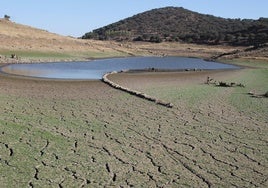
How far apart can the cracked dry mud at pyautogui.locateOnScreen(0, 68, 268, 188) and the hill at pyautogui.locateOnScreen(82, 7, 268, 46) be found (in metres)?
69.5

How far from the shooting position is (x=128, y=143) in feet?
35.2

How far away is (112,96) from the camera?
61.9 ft

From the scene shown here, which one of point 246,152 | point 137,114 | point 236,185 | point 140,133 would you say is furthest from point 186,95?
point 236,185

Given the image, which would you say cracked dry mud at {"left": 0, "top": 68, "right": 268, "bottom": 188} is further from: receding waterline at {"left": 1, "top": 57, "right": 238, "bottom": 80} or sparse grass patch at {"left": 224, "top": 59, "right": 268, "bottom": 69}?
sparse grass patch at {"left": 224, "top": 59, "right": 268, "bottom": 69}

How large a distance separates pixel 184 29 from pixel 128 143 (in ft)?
375

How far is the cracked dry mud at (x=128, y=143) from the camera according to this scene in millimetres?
8320

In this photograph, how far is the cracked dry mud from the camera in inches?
328

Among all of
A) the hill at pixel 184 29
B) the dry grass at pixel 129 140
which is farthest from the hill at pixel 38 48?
the hill at pixel 184 29

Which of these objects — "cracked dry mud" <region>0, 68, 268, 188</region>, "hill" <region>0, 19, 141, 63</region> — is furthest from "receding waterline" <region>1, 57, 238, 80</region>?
"cracked dry mud" <region>0, 68, 268, 188</region>

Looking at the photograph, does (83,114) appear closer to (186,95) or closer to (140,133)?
(140,133)

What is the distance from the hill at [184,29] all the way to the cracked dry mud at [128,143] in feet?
228

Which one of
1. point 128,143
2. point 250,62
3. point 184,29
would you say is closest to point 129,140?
point 128,143

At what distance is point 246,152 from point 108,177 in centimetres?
367

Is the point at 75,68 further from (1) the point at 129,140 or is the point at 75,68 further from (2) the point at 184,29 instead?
(2) the point at 184,29
